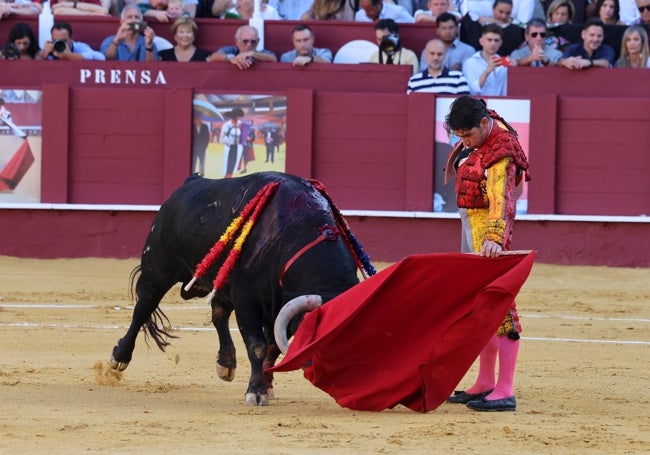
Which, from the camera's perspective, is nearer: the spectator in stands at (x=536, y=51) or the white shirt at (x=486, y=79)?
the spectator in stands at (x=536, y=51)

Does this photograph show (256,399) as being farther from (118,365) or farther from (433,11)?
(433,11)

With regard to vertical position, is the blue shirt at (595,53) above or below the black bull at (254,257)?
above

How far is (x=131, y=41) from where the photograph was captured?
10836 millimetres

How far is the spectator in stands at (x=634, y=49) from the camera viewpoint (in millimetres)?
10414

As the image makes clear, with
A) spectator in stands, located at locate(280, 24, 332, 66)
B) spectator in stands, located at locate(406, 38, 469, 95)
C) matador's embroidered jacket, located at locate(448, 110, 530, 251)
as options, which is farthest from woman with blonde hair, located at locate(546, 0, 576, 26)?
matador's embroidered jacket, located at locate(448, 110, 530, 251)

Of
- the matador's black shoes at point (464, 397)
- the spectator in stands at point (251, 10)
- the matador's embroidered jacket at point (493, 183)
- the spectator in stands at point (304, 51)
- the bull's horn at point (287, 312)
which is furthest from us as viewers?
the spectator in stands at point (251, 10)

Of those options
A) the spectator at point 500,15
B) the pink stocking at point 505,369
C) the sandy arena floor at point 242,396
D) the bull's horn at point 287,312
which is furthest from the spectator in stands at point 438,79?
the bull's horn at point 287,312

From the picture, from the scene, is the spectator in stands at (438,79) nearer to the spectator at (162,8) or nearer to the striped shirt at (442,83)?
the striped shirt at (442,83)

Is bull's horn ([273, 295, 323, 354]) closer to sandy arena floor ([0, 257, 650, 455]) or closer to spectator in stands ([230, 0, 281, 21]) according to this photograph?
sandy arena floor ([0, 257, 650, 455])

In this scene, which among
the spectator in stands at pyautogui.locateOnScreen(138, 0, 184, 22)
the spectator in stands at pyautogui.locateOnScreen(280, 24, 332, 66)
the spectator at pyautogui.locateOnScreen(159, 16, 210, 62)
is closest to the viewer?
the spectator in stands at pyautogui.locateOnScreen(280, 24, 332, 66)

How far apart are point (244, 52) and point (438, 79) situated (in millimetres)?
1484

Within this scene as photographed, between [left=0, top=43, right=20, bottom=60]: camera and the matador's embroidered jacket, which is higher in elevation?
[left=0, top=43, right=20, bottom=60]: camera

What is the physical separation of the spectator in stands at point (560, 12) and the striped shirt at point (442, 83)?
898 millimetres

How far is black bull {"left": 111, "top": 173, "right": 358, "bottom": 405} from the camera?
5230 millimetres
